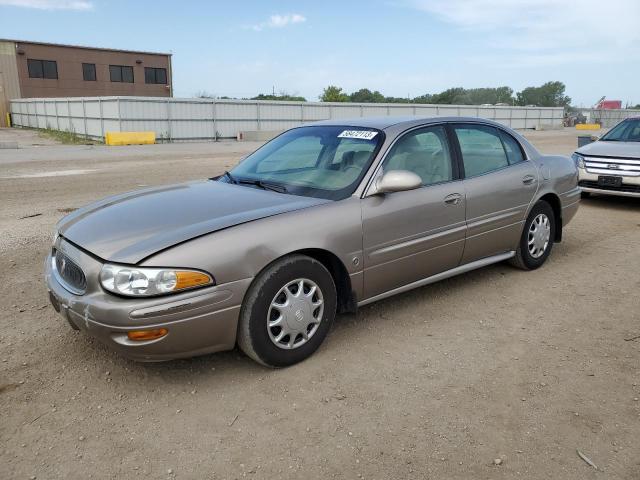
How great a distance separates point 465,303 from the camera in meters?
4.49

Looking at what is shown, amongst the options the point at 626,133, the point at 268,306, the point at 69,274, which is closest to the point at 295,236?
the point at 268,306

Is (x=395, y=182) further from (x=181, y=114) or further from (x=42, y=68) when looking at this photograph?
(x=42, y=68)

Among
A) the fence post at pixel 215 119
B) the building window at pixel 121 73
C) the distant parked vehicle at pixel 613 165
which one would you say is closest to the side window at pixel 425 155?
the distant parked vehicle at pixel 613 165

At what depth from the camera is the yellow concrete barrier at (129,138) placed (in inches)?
1026

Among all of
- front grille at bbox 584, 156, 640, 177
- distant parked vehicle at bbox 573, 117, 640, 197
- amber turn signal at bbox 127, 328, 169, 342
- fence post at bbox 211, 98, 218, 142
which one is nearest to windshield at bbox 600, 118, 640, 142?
distant parked vehicle at bbox 573, 117, 640, 197

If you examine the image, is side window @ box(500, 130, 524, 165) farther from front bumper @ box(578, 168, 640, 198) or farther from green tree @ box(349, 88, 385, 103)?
green tree @ box(349, 88, 385, 103)

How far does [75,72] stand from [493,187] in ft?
177

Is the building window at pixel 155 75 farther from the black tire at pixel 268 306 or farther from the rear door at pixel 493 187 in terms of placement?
the black tire at pixel 268 306

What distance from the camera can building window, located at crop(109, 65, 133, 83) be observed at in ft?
172

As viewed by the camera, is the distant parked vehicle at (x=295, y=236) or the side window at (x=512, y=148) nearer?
the distant parked vehicle at (x=295, y=236)

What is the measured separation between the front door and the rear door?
172 millimetres

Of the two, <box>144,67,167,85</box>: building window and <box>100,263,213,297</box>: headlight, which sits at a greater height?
<box>144,67,167,85</box>: building window

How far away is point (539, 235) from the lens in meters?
5.25

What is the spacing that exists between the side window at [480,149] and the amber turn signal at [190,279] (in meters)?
2.48
